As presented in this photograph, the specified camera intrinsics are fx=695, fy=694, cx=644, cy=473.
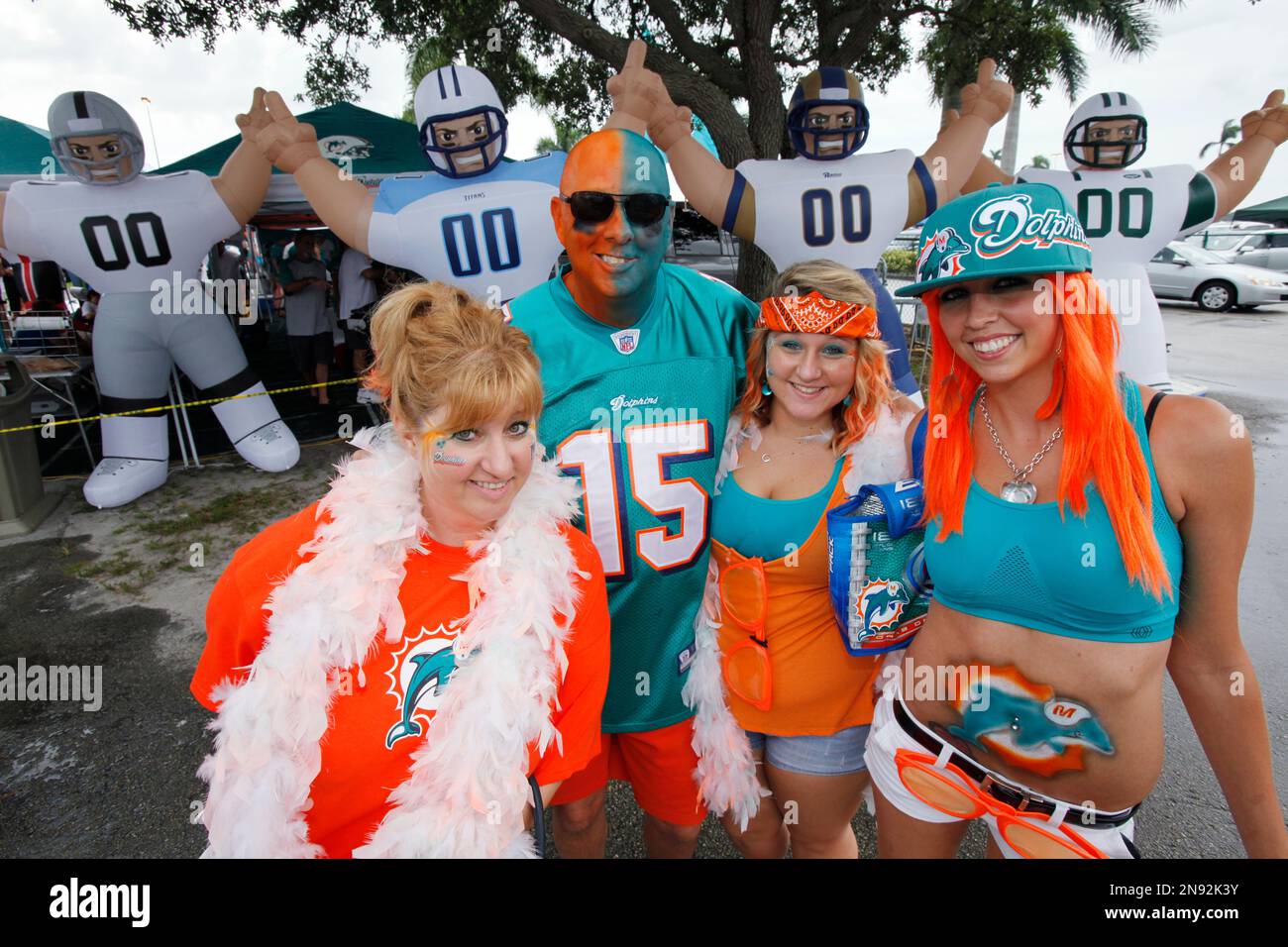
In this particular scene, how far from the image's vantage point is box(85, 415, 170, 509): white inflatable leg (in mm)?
5020

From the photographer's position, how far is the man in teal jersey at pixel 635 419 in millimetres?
1762

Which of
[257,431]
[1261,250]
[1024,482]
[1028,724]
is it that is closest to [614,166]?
[1024,482]

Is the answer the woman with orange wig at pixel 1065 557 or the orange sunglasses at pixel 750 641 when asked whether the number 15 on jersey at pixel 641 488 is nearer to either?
the orange sunglasses at pixel 750 641

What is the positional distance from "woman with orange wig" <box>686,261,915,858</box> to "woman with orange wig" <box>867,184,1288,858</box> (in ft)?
1.13

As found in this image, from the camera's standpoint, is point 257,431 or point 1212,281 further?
point 1212,281

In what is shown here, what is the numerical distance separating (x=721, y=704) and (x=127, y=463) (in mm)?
5306

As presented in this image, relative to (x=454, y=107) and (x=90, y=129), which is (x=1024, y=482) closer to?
(x=454, y=107)

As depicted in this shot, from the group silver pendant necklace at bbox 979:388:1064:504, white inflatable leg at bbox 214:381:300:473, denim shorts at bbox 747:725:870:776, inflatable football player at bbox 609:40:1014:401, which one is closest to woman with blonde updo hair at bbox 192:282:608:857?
denim shorts at bbox 747:725:870:776

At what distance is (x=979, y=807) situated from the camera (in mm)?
1359

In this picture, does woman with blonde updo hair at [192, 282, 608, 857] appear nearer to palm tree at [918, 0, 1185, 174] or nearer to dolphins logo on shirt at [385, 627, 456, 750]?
dolphins logo on shirt at [385, 627, 456, 750]

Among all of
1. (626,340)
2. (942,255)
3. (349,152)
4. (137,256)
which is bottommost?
(626,340)

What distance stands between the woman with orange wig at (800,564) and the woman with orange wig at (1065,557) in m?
0.34

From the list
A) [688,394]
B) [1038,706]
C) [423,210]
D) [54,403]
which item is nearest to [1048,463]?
[1038,706]
